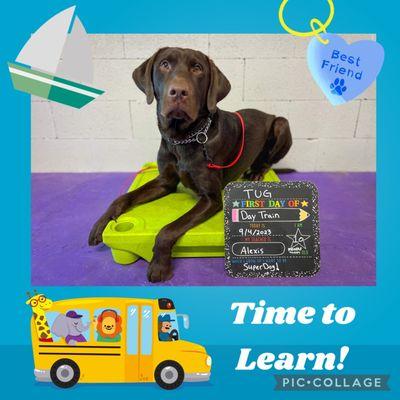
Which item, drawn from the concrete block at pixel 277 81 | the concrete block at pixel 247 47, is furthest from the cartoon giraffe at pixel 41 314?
the concrete block at pixel 277 81

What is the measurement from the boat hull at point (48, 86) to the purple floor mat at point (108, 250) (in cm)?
83

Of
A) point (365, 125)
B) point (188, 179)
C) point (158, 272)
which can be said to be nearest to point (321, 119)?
point (365, 125)

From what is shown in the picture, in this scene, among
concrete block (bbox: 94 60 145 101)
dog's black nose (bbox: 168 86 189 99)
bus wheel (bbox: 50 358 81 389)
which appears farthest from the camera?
concrete block (bbox: 94 60 145 101)

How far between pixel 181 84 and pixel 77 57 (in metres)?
0.45

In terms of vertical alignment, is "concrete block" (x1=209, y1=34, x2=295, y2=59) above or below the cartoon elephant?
above

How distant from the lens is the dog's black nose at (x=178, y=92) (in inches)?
Answer: 67.9

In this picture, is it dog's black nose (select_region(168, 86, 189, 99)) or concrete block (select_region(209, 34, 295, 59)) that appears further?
concrete block (select_region(209, 34, 295, 59))

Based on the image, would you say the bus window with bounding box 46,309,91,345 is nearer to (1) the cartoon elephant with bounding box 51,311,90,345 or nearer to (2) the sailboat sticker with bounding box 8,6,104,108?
(1) the cartoon elephant with bounding box 51,311,90,345

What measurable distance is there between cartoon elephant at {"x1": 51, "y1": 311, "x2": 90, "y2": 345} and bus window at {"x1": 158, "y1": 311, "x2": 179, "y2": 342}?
0.24 m

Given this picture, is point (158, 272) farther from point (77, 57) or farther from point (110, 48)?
point (110, 48)

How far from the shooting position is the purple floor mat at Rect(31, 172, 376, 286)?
1.85 m

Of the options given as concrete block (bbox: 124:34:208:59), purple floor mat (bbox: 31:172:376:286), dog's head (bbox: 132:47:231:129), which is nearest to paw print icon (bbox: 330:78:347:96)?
dog's head (bbox: 132:47:231:129)

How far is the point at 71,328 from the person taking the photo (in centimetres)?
126

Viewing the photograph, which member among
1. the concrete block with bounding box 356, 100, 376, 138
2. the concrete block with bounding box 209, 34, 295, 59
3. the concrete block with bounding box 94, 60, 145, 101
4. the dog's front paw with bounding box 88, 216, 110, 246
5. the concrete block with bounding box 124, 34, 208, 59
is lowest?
the dog's front paw with bounding box 88, 216, 110, 246
